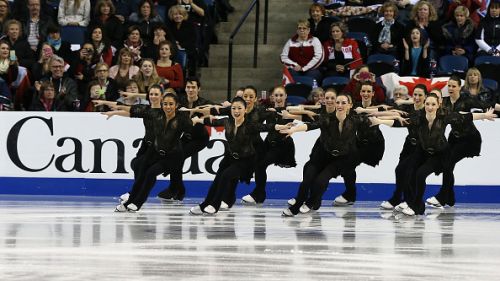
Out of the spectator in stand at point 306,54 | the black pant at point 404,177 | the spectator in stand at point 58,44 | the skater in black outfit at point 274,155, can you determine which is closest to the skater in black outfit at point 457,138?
the black pant at point 404,177

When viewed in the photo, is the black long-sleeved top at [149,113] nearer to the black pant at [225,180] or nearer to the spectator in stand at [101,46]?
the black pant at [225,180]

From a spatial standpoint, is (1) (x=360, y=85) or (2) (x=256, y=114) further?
(1) (x=360, y=85)

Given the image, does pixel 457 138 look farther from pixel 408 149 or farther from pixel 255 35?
pixel 255 35

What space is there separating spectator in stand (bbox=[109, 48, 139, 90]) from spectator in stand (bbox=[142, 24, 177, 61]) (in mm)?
635

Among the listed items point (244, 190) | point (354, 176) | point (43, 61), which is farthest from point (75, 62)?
point (354, 176)

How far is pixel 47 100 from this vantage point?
1582 centimetres

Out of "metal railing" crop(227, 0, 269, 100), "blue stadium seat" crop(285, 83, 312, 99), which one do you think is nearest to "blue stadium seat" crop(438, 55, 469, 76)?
"blue stadium seat" crop(285, 83, 312, 99)

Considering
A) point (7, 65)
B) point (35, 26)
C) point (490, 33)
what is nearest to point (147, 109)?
point (7, 65)

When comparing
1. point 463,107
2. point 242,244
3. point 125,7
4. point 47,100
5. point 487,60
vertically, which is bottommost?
point 242,244

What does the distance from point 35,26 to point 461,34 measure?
5.87 metres

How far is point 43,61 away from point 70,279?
959cm

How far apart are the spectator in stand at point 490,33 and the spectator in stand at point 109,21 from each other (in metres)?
4.92

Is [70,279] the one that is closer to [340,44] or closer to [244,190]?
[244,190]

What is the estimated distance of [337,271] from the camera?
781 centimetres
